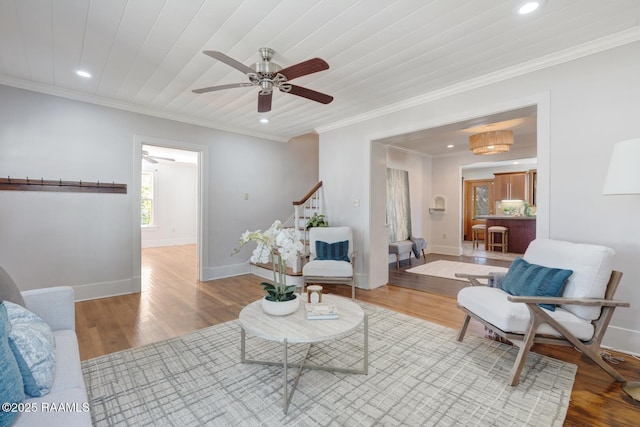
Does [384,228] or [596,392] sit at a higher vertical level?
[384,228]

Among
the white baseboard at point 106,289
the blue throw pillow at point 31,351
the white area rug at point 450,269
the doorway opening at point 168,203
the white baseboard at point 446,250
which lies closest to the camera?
the blue throw pillow at point 31,351

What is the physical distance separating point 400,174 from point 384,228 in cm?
266

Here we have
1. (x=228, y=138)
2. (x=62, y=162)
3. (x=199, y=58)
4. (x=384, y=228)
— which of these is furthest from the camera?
(x=228, y=138)

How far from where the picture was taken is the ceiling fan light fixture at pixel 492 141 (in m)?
4.65

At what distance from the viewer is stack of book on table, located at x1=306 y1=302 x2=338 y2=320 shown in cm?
198

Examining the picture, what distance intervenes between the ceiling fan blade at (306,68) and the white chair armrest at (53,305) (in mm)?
2154

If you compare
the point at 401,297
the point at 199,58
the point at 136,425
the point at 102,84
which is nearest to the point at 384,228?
the point at 401,297

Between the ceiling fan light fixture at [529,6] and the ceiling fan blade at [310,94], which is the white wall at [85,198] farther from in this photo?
the ceiling fan light fixture at [529,6]

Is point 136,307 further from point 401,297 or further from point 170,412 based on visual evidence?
point 401,297

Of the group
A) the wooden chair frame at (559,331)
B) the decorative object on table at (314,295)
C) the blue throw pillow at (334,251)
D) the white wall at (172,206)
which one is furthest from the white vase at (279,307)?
the white wall at (172,206)

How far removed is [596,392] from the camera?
1.88 meters

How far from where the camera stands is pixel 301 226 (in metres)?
5.14

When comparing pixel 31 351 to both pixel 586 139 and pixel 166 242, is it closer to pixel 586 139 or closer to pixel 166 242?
pixel 586 139

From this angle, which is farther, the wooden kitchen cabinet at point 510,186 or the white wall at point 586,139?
the wooden kitchen cabinet at point 510,186
